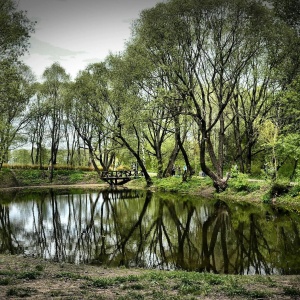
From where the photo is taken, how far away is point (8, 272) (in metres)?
8.87

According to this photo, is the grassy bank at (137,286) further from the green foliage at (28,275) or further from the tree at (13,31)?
the tree at (13,31)

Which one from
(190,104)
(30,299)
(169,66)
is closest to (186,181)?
(190,104)

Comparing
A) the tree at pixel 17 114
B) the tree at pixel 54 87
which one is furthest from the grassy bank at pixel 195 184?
the tree at pixel 17 114

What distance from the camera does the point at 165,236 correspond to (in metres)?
16.4

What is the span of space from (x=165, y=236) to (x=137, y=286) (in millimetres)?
8534

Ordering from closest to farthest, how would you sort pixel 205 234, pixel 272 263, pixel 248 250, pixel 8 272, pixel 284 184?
pixel 8 272 → pixel 272 263 → pixel 248 250 → pixel 205 234 → pixel 284 184

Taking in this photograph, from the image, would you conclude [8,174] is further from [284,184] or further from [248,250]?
[248,250]

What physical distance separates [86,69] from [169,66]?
1881 cm

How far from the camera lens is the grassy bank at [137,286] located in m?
7.13

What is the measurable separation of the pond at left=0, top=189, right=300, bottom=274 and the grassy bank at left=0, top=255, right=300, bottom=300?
2.35 m

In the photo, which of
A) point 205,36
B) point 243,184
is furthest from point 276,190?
point 205,36

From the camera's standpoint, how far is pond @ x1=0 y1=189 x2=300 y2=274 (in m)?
12.3

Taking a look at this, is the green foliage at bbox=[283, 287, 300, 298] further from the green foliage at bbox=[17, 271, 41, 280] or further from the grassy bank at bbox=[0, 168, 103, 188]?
the grassy bank at bbox=[0, 168, 103, 188]

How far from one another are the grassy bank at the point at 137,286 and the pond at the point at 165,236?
2351 millimetres
